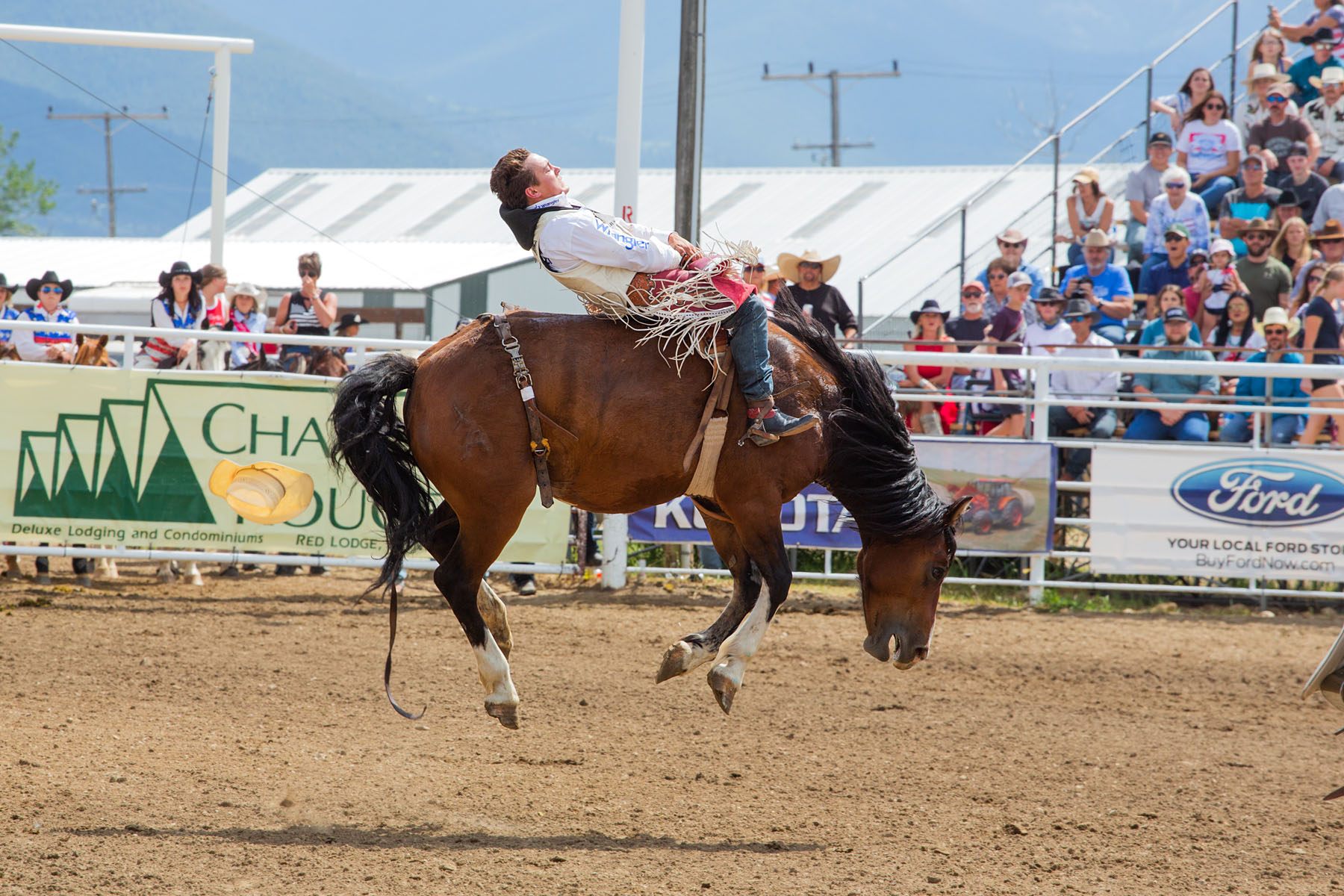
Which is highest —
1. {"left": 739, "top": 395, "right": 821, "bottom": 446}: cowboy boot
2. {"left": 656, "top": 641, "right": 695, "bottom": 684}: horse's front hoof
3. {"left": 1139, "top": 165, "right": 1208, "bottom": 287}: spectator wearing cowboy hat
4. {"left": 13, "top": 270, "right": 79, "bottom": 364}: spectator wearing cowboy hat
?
{"left": 1139, "top": 165, "right": 1208, "bottom": 287}: spectator wearing cowboy hat

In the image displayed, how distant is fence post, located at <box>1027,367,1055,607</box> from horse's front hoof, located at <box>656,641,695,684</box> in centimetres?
484

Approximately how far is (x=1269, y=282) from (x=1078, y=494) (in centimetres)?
306

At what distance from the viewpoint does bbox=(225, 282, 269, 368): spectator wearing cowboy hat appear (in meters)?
9.23

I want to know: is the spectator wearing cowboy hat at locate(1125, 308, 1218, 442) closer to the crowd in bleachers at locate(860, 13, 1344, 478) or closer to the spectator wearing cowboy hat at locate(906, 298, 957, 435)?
the crowd in bleachers at locate(860, 13, 1344, 478)

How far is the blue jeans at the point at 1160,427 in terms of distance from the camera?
888 centimetres

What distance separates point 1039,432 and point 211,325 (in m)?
6.11

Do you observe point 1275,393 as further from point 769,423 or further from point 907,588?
point 769,423

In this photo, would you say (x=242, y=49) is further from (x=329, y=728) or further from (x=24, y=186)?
(x=24, y=186)

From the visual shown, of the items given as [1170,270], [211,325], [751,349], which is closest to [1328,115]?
[1170,270]

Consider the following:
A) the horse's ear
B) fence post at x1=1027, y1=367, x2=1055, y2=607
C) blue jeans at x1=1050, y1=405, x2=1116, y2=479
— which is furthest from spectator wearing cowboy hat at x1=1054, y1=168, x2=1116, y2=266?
the horse's ear

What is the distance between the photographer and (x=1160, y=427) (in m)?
8.98

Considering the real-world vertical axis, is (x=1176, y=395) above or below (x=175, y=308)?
below

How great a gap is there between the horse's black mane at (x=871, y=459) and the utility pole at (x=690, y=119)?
411 cm

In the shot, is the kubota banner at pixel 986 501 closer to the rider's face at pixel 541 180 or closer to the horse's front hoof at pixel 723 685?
the horse's front hoof at pixel 723 685
